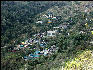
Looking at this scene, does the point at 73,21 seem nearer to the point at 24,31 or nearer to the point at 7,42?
the point at 24,31

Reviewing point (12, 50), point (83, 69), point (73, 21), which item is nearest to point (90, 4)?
point (73, 21)

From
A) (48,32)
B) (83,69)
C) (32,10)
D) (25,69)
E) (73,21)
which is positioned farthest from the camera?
(32,10)

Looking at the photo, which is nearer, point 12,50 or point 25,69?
point 25,69

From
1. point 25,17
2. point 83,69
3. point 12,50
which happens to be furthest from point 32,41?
point 83,69

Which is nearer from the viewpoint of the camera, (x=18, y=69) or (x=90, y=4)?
(x=18, y=69)

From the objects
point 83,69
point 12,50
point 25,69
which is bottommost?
point 12,50

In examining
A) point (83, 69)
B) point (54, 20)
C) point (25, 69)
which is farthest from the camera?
point (54, 20)

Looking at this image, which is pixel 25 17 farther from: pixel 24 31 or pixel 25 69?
pixel 25 69

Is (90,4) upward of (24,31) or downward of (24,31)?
upward

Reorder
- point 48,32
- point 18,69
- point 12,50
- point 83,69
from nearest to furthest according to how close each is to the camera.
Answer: point 83,69
point 18,69
point 12,50
point 48,32
